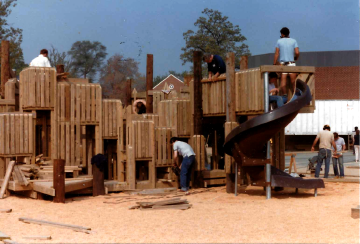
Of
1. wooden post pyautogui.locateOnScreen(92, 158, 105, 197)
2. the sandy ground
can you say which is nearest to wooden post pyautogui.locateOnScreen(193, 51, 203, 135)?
the sandy ground

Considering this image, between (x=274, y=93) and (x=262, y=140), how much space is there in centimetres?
147

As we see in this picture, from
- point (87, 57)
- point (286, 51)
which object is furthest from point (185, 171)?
point (87, 57)

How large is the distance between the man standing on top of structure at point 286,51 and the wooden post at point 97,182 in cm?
569

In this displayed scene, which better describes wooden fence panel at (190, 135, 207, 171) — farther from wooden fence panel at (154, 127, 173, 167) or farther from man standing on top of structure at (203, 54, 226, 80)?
man standing on top of structure at (203, 54, 226, 80)

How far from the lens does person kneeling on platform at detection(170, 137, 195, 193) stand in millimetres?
16156

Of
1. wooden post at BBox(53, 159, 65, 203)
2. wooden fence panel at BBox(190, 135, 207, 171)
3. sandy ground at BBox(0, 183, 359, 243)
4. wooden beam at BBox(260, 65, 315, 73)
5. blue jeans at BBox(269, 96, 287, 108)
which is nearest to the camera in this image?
sandy ground at BBox(0, 183, 359, 243)

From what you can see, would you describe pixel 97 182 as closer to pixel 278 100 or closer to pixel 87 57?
pixel 278 100

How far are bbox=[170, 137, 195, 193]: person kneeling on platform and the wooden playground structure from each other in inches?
28.7

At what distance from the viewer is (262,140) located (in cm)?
1407

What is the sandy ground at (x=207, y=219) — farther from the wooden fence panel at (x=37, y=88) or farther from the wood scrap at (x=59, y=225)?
the wooden fence panel at (x=37, y=88)

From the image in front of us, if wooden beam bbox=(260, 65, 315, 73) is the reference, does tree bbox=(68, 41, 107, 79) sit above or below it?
above

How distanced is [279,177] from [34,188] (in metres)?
6.68

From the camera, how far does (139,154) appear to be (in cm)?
1645

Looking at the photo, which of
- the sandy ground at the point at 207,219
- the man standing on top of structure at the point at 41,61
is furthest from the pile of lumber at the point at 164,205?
the man standing on top of structure at the point at 41,61
